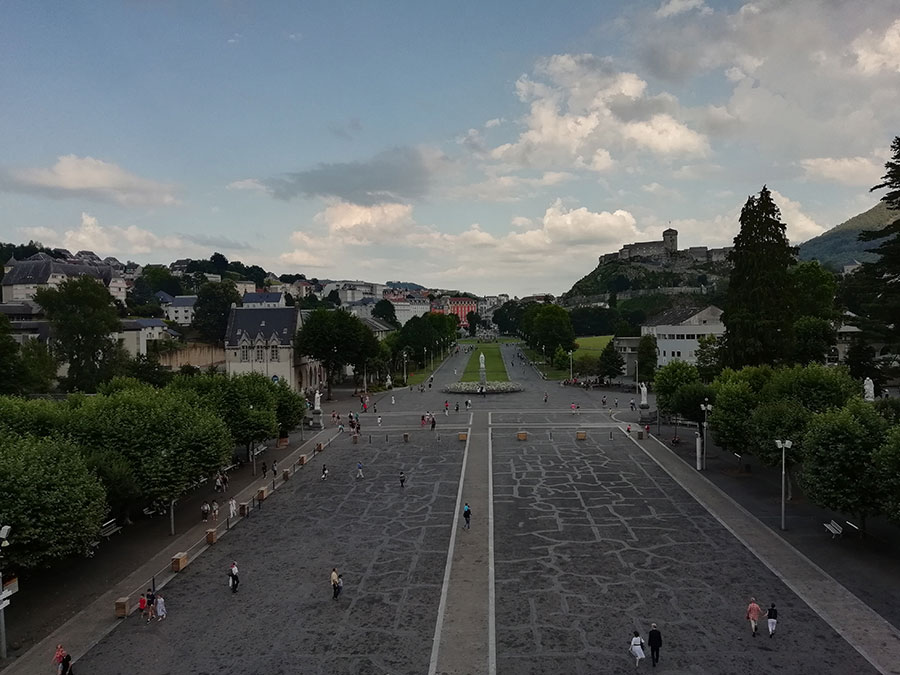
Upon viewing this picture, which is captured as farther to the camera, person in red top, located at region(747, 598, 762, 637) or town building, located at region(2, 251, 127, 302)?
town building, located at region(2, 251, 127, 302)

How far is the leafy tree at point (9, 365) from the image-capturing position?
53.0m

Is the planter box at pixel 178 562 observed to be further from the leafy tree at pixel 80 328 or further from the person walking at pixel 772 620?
the leafy tree at pixel 80 328

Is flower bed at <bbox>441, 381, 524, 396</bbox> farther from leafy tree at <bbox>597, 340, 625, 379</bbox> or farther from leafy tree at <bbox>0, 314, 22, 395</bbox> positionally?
leafy tree at <bbox>0, 314, 22, 395</bbox>

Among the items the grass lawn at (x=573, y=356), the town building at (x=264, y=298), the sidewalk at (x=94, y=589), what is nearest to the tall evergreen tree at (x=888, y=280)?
the sidewalk at (x=94, y=589)

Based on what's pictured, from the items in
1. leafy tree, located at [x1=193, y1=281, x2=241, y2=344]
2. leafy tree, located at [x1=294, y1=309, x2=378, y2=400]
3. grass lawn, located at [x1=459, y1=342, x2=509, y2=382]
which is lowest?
grass lawn, located at [x1=459, y1=342, x2=509, y2=382]

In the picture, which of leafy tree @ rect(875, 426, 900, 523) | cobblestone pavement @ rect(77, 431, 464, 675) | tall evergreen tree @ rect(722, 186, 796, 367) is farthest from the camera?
tall evergreen tree @ rect(722, 186, 796, 367)

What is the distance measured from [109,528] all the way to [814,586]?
96.4ft

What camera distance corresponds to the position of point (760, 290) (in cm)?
4778

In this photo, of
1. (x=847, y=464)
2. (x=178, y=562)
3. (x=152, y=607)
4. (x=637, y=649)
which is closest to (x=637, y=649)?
(x=637, y=649)

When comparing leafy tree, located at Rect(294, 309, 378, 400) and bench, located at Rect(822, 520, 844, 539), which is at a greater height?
leafy tree, located at Rect(294, 309, 378, 400)

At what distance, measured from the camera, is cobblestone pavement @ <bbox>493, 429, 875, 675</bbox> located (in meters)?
17.7

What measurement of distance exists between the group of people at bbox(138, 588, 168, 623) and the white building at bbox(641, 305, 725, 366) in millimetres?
71866

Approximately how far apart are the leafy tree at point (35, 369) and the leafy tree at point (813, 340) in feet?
215

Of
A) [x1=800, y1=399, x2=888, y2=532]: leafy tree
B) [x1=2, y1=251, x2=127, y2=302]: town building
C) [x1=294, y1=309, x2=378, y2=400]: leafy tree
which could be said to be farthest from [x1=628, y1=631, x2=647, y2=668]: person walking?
[x1=2, y1=251, x2=127, y2=302]: town building
